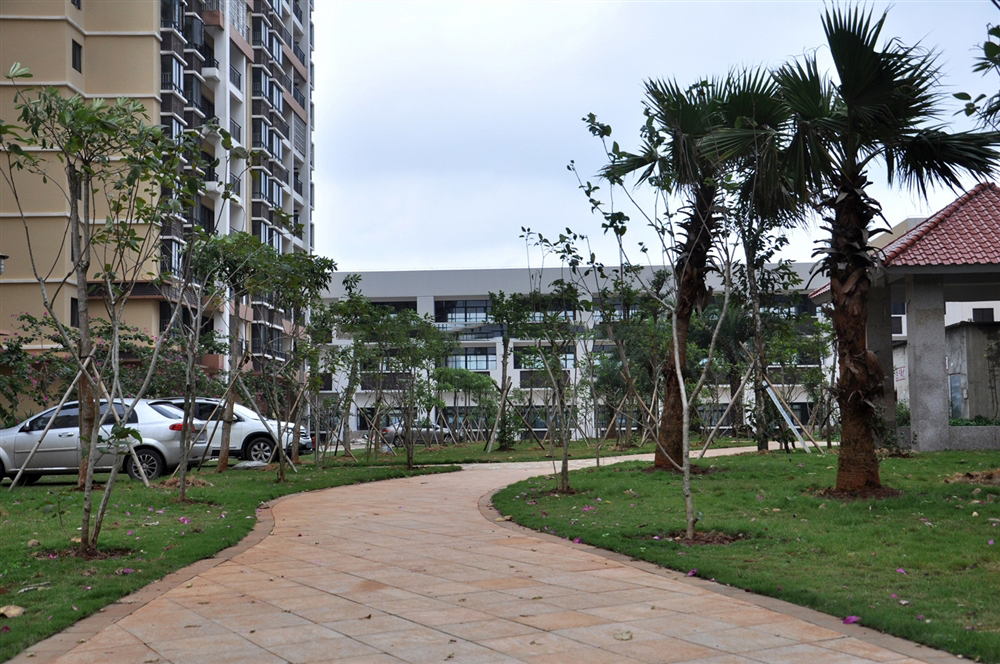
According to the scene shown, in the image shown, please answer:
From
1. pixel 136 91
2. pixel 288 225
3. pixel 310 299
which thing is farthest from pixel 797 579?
pixel 136 91

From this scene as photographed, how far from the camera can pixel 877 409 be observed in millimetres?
10211

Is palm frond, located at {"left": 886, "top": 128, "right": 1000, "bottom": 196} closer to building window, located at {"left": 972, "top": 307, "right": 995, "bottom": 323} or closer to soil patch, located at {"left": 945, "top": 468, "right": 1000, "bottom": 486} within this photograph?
soil patch, located at {"left": 945, "top": 468, "right": 1000, "bottom": 486}

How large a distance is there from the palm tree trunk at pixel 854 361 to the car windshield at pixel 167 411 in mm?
11005

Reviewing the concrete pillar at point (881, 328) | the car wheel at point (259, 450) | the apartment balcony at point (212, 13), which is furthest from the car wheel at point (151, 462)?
the apartment balcony at point (212, 13)

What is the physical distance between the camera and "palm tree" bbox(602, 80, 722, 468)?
11.1 metres

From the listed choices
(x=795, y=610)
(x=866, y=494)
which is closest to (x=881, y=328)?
(x=866, y=494)

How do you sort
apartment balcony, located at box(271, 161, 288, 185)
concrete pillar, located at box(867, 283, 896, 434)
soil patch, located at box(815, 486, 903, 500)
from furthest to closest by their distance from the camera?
apartment balcony, located at box(271, 161, 288, 185), concrete pillar, located at box(867, 283, 896, 434), soil patch, located at box(815, 486, 903, 500)

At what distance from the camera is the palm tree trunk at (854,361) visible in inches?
396

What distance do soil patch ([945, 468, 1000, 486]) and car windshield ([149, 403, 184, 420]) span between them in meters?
11.9

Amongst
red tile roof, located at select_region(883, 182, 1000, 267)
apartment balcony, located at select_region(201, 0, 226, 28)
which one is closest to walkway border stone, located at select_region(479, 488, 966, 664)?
red tile roof, located at select_region(883, 182, 1000, 267)

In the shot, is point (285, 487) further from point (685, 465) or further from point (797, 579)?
point (797, 579)

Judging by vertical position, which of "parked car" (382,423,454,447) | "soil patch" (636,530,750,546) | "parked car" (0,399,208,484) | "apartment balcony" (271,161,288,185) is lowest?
"parked car" (382,423,454,447)

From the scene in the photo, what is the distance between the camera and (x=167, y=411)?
16609mm

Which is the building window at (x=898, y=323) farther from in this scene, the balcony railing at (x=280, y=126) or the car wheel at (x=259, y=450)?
the car wheel at (x=259, y=450)
